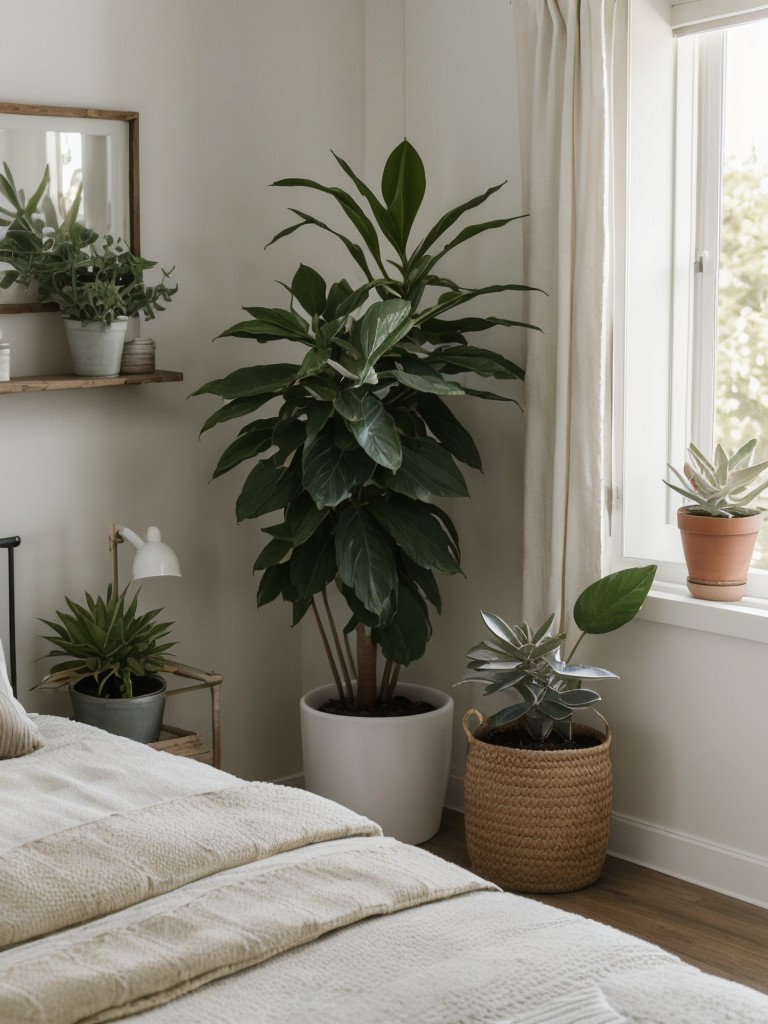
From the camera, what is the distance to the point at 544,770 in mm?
2947

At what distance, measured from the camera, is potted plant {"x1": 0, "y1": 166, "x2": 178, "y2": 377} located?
2980 mm

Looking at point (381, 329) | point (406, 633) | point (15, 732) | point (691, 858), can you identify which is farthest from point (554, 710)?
point (15, 732)

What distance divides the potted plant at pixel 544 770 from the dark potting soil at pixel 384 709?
13.7 inches

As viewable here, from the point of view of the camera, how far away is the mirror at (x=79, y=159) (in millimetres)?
3000

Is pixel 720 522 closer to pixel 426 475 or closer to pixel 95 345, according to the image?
pixel 426 475

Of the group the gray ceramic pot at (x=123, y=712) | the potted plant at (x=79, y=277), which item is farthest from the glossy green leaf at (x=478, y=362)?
the gray ceramic pot at (x=123, y=712)

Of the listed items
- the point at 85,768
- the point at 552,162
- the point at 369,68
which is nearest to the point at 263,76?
the point at 369,68

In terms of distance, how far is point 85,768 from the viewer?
2.28 m

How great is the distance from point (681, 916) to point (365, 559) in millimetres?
1153

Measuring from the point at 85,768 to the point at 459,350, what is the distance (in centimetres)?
147

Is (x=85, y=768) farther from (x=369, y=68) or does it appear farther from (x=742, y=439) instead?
(x=369, y=68)

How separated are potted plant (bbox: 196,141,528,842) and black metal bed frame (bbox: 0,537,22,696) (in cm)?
57

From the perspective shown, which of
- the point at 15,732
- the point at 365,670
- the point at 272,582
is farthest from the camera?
the point at 365,670

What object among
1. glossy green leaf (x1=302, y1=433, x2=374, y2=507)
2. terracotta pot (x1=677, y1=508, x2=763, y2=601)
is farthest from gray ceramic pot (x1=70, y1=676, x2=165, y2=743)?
terracotta pot (x1=677, y1=508, x2=763, y2=601)
